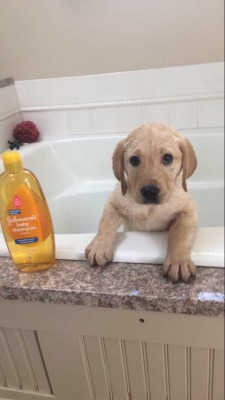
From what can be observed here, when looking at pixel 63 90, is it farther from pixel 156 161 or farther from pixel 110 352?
pixel 110 352

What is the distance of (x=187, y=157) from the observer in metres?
0.66

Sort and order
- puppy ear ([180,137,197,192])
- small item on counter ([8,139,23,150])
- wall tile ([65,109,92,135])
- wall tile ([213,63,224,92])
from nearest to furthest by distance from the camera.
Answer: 1. wall tile ([213,63,224,92])
2. puppy ear ([180,137,197,192])
3. wall tile ([65,109,92,135])
4. small item on counter ([8,139,23,150])

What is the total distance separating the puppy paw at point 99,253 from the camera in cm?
70

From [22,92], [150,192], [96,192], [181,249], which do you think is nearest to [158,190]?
[150,192]

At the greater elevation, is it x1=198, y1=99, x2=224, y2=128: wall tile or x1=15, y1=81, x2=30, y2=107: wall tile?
x1=15, y1=81, x2=30, y2=107: wall tile

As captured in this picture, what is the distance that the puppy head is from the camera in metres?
0.64

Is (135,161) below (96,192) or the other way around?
the other way around

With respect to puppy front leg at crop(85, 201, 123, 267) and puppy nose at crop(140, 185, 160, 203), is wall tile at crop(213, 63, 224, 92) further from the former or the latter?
puppy front leg at crop(85, 201, 123, 267)

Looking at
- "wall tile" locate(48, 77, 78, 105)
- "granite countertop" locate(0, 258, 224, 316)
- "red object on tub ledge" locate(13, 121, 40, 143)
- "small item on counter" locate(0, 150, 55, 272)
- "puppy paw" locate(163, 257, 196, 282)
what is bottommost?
"granite countertop" locate(0, 258, 224, 316)

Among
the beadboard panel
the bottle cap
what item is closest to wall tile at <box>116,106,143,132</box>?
the bottle cap

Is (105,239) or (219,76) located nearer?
(219,76)

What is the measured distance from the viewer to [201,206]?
0.72 m

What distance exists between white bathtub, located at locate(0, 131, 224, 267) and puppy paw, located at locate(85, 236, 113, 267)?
1cm

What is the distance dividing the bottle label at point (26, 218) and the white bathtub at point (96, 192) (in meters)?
0.05
